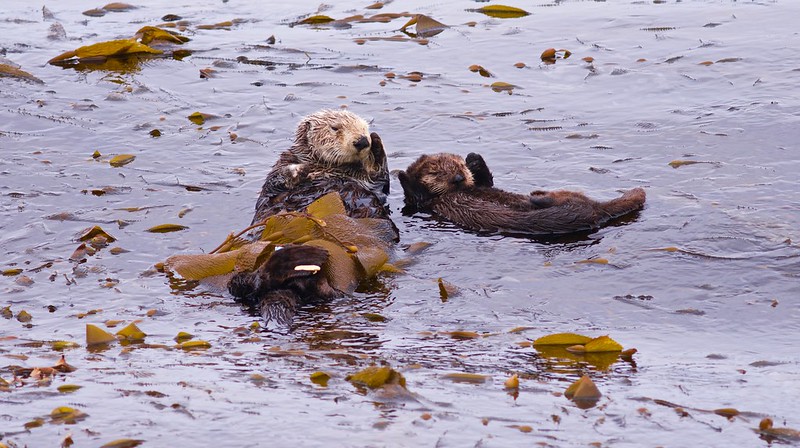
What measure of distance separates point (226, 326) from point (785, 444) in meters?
2.58

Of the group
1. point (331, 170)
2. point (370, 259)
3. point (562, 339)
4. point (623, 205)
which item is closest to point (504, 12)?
point (331, 170)

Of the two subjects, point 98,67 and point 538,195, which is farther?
point 98,67

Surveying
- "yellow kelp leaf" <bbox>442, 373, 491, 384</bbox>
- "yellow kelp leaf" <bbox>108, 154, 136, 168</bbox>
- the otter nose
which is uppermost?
the otter nose

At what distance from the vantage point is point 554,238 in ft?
18.9

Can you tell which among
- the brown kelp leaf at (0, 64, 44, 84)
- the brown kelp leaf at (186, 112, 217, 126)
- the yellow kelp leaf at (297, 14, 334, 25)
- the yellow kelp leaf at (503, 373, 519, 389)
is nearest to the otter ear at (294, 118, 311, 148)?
the brown kelp leaf at (186, 112, 217, 126)

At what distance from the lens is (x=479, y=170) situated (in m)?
6.45

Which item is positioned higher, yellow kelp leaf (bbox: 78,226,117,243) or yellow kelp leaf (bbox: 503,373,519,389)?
yellow kelp leaf (bbox: 503,373,519,389)

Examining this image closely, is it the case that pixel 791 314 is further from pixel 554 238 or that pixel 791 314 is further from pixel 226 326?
pixel 226 326

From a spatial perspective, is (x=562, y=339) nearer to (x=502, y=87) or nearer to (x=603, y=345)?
(x=603, y=345)

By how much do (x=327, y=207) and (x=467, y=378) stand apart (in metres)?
2.04

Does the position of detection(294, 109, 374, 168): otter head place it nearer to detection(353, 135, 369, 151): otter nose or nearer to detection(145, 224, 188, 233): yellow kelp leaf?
detection(353, 135, 369, 151): otter nose

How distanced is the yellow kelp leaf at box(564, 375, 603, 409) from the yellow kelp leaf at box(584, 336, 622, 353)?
1.84 ft

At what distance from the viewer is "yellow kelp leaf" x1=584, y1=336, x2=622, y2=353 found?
4000 mm

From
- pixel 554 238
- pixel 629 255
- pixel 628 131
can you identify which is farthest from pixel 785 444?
pixel 628 131
